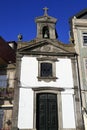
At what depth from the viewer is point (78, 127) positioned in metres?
15.0

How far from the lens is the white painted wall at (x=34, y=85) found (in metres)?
15.1

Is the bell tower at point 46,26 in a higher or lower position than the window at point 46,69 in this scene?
higher

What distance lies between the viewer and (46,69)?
17406 millimetres

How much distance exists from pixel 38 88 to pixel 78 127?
425 cm

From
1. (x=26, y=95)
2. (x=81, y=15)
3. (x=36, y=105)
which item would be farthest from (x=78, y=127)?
(x=81, y=15)

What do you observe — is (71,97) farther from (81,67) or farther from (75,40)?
(75,40)

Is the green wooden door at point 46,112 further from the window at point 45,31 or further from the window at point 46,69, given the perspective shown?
the window at point 45,31

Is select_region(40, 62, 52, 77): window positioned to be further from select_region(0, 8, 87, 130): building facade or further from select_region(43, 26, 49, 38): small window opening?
select_region(43, 26, 49, 38): small window opening

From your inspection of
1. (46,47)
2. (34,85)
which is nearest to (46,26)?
(46,47)

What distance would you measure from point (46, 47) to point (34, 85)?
12.9ft

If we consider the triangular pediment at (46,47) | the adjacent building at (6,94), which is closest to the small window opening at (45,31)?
the triangular pediment at (46,47)

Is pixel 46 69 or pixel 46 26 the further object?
pixel 46 26

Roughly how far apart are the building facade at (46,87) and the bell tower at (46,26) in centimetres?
28

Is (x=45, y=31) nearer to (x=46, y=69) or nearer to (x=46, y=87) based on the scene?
(x=46, y=69)
